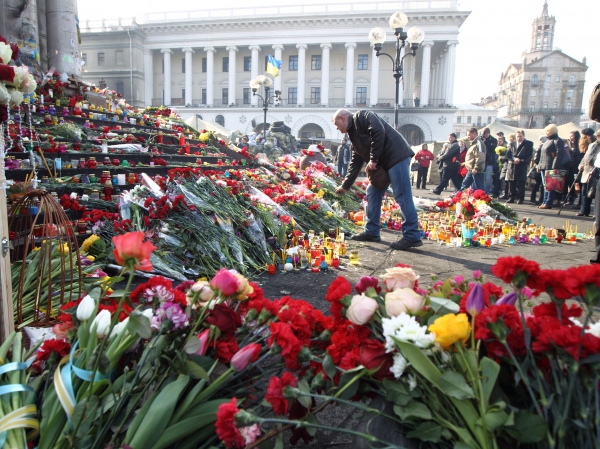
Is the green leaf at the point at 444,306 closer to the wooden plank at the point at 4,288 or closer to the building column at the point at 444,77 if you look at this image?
the wooden plank at the point at 4,288

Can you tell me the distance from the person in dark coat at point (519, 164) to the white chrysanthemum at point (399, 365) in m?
10.7

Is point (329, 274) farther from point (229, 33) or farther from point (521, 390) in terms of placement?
point (229, 33)

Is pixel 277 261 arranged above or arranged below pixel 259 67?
below

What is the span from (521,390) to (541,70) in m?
Result: 86.0

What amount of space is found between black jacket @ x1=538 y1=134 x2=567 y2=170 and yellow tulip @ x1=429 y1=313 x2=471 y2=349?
10.1 metres

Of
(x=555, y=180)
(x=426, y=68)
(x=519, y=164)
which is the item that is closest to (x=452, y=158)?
(x=519, y=164)

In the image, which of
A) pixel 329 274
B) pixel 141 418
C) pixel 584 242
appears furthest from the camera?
pixel 584 242

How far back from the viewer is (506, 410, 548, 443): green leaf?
915mm

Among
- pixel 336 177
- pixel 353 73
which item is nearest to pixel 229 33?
pixel 353 73

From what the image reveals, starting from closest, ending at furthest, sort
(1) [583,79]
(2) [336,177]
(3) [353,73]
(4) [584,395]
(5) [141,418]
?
1. (4) [584,395]
2. (5) [141,418]
3. (2) [336,177]
4. (3) [353,73]
5. (1) [583,79]

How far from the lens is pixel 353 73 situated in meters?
46.6

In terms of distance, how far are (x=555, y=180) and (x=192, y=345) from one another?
34.2 ft

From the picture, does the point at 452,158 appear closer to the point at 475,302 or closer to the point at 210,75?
the point at 475,302

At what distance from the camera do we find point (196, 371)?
3.75ft
